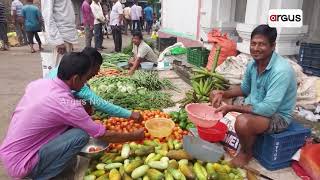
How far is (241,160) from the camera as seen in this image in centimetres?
310

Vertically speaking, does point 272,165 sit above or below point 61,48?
below

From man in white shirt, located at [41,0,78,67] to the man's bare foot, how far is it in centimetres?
325

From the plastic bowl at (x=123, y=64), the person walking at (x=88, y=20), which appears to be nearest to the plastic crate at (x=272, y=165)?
the plastic bowl at (x=123, y=64)

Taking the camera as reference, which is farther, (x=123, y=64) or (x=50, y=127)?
(x=123, y=64)

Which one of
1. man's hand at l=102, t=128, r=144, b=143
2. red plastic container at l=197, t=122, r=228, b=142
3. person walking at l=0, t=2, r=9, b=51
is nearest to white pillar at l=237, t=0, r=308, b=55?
red plastic container at l=197, t=122, r=228, b=142

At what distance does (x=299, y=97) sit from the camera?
13.4ft

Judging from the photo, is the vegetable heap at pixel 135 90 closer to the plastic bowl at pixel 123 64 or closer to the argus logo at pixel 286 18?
the plastic bowl at pixel 123 64

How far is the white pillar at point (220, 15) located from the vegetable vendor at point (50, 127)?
4.90 meters

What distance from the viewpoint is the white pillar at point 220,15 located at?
6.96m

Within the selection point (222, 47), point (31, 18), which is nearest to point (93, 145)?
point (222, 47)

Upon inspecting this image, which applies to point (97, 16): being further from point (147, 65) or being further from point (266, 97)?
point (266, 97)

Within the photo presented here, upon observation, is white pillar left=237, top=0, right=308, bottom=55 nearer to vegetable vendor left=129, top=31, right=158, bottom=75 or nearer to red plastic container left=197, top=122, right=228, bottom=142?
vegetable vendor left=129, top=31, right=158, bottom=75

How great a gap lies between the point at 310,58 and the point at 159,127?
2852 mm

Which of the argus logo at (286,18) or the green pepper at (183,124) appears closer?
the green pepper at (183,124)
